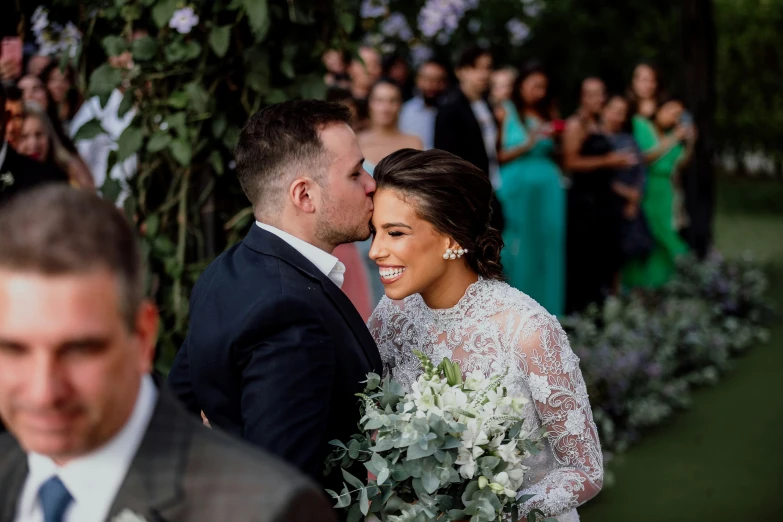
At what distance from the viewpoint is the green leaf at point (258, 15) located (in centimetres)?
350

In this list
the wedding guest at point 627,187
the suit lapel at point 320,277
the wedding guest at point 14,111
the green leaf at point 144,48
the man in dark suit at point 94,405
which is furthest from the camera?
the wedding guest at point 627,187

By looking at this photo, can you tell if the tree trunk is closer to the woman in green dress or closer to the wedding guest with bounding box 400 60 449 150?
the woman in green dress

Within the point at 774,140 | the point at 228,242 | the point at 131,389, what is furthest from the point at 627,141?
the point at 774,140

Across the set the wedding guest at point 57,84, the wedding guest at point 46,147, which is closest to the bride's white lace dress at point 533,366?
the wedding guest at point 46,147

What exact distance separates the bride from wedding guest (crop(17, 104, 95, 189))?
2615mm

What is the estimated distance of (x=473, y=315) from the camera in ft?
9.57

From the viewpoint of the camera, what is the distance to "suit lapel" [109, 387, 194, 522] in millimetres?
1445

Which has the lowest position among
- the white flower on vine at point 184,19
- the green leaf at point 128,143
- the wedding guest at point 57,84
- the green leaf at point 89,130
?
the wedding guest at point 57,84

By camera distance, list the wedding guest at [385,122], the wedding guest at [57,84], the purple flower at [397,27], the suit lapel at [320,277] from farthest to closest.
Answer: the purple flower at [397,27], the wedding guest at [385,122], the wedding guest at [57,84], the suit lapel at [320,277]

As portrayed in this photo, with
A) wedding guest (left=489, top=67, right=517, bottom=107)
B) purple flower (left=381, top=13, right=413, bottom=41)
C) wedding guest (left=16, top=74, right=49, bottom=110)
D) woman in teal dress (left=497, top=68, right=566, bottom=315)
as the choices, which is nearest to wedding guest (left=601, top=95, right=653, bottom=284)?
woman in teal dress (left=497, top=68, right=566, bottom=315)

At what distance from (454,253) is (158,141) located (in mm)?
1381

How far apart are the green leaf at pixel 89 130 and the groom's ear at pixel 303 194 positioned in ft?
5.01

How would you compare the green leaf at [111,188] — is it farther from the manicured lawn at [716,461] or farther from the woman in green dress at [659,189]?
the woman in green dress at [659,189]

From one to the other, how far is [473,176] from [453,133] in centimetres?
402
